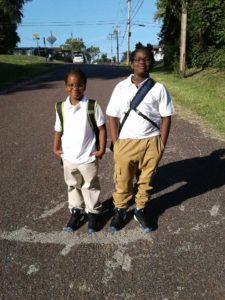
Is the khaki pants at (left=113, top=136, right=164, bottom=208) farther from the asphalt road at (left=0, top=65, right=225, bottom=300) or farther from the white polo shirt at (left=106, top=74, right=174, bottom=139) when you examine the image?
the asphalt road at (left=0, top=65, right=225, bottom=300)

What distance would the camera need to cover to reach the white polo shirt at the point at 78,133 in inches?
131

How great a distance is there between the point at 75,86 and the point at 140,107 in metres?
0.59

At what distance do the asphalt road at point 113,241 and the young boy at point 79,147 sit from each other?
28 cm

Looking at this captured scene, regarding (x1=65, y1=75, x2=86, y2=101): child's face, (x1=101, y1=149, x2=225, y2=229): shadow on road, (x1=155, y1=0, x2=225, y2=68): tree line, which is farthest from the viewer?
(x1=155, y1=0, x2=225, y2=68): tree line

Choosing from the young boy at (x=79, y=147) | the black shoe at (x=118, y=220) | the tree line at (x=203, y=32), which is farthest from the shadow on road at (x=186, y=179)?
the tree line at (x=203, y=32)

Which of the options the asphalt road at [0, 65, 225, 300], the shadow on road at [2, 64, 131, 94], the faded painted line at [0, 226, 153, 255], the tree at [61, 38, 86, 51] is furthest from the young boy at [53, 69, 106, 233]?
the tree at [61, 38, 86, 51]

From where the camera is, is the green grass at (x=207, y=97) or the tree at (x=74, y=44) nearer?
the green grass at (x=207, y=97)

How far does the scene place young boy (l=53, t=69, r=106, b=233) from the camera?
3314 millimetres

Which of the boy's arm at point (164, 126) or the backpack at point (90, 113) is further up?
the backpack at point (90, 113)

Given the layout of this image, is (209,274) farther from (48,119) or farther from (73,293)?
(48,119)

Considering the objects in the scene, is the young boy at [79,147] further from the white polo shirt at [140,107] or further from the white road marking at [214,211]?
the white road marking at [214,211]

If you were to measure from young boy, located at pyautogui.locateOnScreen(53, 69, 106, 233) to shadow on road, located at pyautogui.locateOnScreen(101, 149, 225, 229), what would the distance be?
13.4 inches

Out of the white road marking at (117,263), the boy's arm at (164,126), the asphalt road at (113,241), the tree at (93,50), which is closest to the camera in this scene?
the asphalt road at (113,241)

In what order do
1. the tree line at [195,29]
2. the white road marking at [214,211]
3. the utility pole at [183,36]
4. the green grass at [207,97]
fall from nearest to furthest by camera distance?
1. the white road marking at [214,211]
2. the green grass at [207,97]
3. the tree line at [195,29]
4. the utility pole at [183,36]
